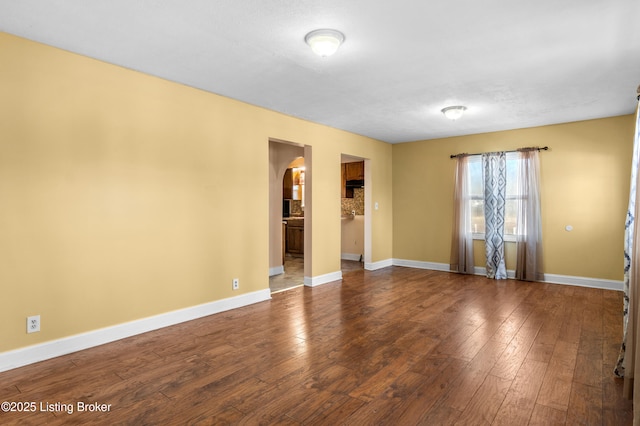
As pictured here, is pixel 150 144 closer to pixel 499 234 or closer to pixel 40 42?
pixel 40 42

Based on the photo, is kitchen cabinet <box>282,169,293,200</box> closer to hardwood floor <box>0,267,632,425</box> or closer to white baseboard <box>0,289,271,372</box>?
white baseboard <box>0,289,271,372</box>

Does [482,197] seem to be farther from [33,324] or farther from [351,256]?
[33,324]

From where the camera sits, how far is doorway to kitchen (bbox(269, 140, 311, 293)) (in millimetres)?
5742

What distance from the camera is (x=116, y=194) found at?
11.2ft

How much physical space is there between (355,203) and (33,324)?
23.0ft

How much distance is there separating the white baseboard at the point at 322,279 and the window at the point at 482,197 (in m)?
2.68

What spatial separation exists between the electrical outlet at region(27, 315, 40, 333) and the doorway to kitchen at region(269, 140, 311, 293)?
114 inches

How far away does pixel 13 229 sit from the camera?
2838 mm

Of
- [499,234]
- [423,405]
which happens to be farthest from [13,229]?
[499,234]

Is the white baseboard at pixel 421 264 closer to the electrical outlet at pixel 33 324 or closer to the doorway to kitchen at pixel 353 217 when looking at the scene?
the doorway to kitchen at pixel 353 217

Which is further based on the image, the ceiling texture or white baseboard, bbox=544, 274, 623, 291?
white baseboard, bbox=544, 274, 623, 291

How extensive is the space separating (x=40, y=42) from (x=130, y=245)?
6.16ft

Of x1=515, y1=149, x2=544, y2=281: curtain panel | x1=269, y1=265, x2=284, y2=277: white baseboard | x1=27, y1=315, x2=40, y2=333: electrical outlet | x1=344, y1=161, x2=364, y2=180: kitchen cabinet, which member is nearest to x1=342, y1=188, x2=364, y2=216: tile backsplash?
x1=344, y1=161, x2=364, y2=180: kitchen cabinet

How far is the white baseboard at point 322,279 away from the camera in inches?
224
